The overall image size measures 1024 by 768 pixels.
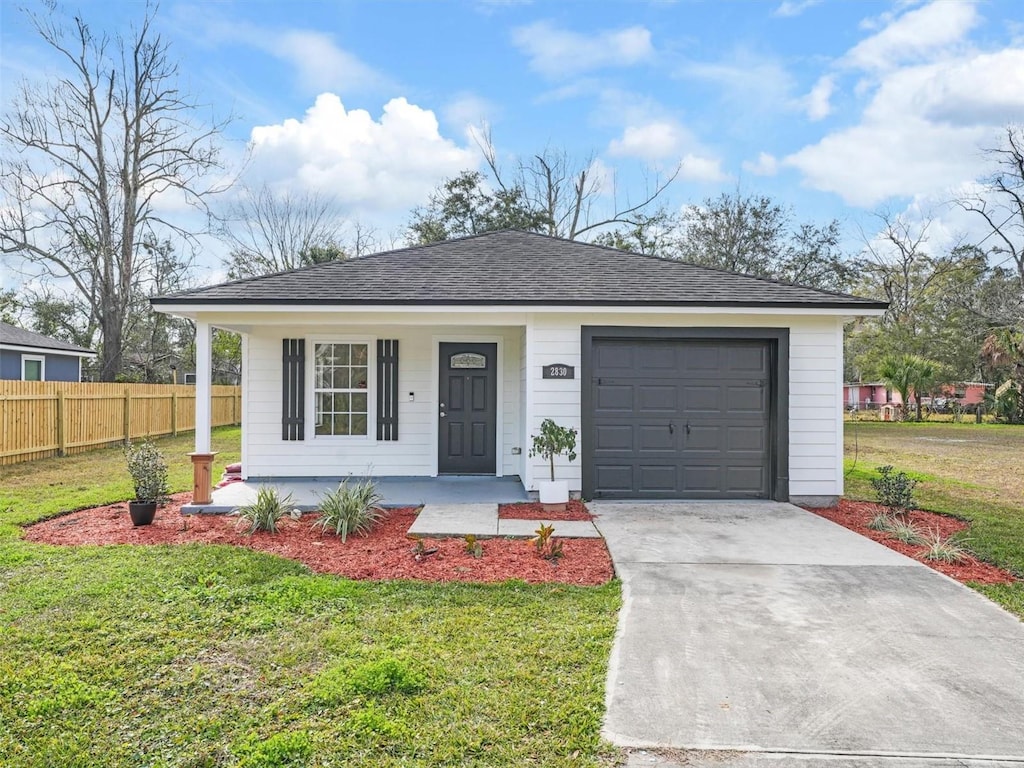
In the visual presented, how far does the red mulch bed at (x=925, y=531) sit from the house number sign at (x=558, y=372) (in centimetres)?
346

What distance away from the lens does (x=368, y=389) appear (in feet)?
31.2

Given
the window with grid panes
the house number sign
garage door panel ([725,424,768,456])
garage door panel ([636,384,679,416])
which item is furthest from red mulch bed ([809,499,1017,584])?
the window with grid panes

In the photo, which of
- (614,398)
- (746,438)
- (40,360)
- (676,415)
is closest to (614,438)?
(614,398)

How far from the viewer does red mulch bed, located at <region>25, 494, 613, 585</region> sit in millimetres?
5070

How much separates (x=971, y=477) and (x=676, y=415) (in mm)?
6636

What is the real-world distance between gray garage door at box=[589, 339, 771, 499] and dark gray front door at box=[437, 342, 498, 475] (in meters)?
2.06

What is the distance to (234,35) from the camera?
1158 cm

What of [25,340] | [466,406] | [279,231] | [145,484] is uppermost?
[279,231]

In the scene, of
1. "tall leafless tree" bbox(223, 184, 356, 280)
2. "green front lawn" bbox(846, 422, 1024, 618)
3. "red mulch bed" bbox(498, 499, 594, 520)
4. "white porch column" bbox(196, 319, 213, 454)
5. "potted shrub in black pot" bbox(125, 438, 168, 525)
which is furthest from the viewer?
"tall leafless tree" bbox(223, 184, 356, 280)

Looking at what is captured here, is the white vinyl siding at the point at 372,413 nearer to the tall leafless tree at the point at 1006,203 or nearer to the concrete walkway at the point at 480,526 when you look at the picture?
the concrete walkway at the point at 480,526

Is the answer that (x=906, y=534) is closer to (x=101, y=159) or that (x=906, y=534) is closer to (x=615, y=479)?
(x=615, y=479)

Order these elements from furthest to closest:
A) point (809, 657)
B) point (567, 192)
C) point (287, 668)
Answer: point (567, 192) < point (809, 657) < point (287, 668)

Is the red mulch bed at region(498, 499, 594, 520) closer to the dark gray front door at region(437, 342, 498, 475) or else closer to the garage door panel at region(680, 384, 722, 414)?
the garage door panel at region(680, 384, 722, 414)

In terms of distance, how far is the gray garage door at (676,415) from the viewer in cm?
816
